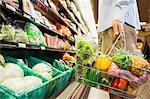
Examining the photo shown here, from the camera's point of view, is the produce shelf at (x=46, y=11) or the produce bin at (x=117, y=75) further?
the produce shelf at (x=46, y=11)

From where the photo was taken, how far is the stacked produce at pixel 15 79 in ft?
5.55

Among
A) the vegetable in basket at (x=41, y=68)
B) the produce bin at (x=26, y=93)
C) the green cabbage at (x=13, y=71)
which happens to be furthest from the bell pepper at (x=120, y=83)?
the vegetable in basket at (x=41, y=68)

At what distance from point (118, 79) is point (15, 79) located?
0.72 m

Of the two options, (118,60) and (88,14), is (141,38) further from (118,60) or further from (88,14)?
(118,60)

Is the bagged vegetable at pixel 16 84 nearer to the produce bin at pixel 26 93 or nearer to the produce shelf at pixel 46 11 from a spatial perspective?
the produce bin at pixel 26 93

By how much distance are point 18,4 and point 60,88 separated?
2.86ft

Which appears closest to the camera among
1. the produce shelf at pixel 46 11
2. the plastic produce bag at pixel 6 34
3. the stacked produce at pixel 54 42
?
the plastic produce bag at pixel 6 34

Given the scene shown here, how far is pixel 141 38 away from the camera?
27.5 feet

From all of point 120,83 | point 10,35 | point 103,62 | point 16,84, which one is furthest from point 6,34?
point 120,83

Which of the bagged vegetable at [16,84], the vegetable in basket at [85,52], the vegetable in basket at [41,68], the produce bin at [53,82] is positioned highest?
the vegetable in basket at [85,52]

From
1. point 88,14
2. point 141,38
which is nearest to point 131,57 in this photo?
point 88,14

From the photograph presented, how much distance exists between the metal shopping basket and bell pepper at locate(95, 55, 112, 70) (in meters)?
0.01

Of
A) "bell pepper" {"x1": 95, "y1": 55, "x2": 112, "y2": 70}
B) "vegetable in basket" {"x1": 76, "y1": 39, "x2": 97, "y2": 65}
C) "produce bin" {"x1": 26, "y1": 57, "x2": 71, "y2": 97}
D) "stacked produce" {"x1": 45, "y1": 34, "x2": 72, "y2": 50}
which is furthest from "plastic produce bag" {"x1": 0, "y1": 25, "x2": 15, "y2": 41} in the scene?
"stacked produce" {"x1": 45, "y1": 34, "x2": 72, "y2": 50}

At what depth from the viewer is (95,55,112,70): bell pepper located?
1433 millimetres
